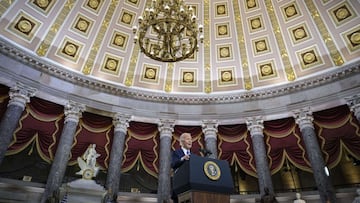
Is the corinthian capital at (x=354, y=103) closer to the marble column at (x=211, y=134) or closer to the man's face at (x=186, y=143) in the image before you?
the marble column at (x=211, y=134)

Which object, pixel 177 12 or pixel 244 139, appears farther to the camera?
pixel 244 139

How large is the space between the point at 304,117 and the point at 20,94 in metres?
13.4

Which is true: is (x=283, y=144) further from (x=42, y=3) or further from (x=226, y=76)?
(x=42, y=3)

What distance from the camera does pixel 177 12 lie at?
8.34 meters

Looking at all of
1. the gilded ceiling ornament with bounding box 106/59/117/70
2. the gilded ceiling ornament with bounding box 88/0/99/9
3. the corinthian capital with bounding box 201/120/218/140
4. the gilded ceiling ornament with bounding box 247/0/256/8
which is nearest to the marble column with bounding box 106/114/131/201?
the gilded ceiling ornament with bounding box 106/59/117/70

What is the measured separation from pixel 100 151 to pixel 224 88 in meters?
7.89

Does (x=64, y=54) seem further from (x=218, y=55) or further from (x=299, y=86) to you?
(x=299, y=86)

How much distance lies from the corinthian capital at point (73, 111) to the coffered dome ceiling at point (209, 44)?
137 cm

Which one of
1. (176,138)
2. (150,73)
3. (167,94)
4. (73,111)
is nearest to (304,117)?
(176,138)

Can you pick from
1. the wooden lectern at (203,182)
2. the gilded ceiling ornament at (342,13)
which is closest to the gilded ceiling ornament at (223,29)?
the gilded ceiling ornament at (342,13)

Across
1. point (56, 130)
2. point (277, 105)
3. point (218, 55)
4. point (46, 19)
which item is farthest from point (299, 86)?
point (46, 19)

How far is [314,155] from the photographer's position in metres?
11.9

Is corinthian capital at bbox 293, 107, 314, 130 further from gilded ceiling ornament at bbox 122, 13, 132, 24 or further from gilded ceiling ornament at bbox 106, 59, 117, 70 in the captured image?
gilded ceiling ornament at bbox 122, 13, 132, 24

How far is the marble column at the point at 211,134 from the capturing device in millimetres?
13375
